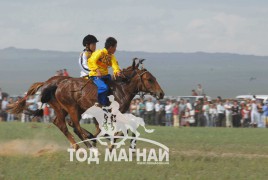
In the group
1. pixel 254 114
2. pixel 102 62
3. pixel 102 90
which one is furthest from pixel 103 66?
pixel 254 114

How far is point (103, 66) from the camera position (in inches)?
552

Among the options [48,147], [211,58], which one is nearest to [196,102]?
[48,147]

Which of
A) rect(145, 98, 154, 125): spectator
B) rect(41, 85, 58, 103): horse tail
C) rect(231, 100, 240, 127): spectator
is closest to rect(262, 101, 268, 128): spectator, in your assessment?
rect(231, 100, 240, 127): spectator

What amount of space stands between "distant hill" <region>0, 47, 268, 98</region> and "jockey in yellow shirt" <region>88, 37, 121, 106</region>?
56225 mm

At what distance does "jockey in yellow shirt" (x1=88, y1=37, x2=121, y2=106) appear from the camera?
45.3 ft

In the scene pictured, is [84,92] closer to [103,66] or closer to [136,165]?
[103,66]

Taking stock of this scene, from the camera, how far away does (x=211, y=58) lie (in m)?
154

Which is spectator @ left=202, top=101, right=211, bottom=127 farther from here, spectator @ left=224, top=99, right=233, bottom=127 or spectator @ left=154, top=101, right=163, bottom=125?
spectator @ left=154, top=101, right=163, bottom=125

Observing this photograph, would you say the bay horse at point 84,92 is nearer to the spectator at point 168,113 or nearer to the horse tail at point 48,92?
the horse tail at point 48,92

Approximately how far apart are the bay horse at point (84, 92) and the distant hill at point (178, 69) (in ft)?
182

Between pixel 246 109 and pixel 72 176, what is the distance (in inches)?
790

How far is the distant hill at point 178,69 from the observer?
287 ft

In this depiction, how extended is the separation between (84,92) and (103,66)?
649mm

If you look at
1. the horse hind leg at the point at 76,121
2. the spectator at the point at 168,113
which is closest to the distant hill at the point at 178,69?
the spectator at the point at 168,113
